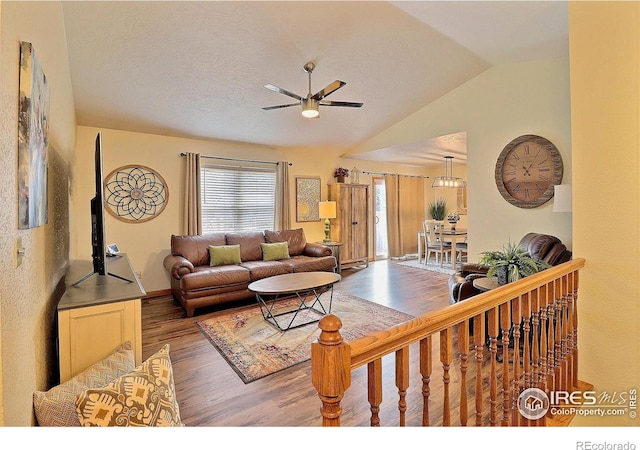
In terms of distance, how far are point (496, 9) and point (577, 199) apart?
185cm

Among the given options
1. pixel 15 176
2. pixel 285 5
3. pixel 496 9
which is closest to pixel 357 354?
pixel 15 176

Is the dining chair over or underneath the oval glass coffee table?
over

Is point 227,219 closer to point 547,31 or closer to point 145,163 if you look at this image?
point 145,163

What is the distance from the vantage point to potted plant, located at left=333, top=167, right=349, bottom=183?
6643 mm

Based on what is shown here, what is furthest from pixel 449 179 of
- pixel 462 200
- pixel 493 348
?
pixel 493 348

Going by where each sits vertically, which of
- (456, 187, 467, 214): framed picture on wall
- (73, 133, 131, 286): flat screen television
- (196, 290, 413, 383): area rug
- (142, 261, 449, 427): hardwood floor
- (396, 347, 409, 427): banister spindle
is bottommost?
(142, 261, 449, 427): hardwood floor

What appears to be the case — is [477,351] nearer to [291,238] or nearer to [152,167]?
[291,238]

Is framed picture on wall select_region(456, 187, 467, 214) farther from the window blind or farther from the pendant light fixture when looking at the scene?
the window blind

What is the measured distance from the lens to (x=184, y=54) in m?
3.28

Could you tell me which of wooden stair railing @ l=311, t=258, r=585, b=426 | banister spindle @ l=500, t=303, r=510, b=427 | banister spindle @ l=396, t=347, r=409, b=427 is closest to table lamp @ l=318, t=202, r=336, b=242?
wooden stair railing @ l=311, t=258, r=585, b=426

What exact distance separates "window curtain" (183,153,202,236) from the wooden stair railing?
Answer: 13.0 feet

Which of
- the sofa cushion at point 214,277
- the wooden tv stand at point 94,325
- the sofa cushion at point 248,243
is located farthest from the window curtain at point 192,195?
the wooden tv stand at point 94,325

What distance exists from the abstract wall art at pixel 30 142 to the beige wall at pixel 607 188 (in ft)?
10.0
